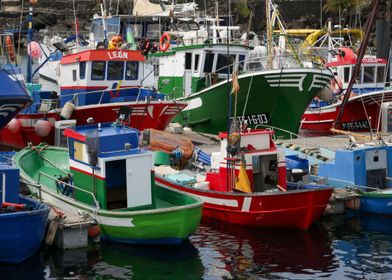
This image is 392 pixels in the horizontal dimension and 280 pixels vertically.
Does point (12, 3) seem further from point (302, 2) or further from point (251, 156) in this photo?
point (251, 156)

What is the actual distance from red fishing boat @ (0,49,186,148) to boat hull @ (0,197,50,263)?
33.8 ft

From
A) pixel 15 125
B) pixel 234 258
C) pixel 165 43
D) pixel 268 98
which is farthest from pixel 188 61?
pixel 234 258

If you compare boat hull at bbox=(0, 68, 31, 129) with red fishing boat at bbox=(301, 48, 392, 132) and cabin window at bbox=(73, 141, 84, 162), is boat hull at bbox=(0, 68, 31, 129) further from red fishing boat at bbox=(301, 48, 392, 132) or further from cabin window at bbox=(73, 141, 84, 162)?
red fishing boat at bbox=(301, 48, 392, 132)

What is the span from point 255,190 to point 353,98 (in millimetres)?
14697

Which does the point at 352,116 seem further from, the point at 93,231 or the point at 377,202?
the point at 93,231

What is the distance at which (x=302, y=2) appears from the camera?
79562 millimetres

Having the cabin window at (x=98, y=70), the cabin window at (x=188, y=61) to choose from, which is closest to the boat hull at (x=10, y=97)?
the cabin window at (x=98, y=70)

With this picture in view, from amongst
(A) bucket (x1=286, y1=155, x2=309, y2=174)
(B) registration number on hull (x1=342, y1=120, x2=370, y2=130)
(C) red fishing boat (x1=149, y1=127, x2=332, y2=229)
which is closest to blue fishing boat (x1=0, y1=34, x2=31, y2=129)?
(C) red fishing boat (x1=149, y1=127, x2=332, y2=229)

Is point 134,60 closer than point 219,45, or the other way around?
point 134,60

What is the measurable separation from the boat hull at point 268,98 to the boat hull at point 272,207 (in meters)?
9.14

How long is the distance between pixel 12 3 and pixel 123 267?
6859 cm

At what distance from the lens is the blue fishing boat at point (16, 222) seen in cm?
1383

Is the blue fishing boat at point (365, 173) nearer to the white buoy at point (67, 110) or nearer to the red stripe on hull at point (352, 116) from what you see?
the white buoy at point (67, 110)

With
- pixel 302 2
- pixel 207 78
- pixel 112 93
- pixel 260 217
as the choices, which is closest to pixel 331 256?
pixel 260 217
